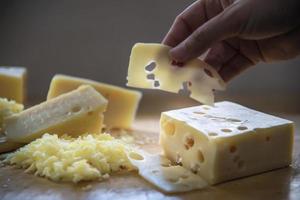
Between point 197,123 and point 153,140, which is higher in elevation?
point 197,123

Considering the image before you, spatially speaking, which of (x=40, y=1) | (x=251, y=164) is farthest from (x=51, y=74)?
(x=251, y=164)

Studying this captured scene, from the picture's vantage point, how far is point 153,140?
2064 mm

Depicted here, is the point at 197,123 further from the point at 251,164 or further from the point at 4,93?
the point at 4,93

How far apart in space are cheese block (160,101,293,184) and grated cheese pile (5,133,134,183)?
18 cm

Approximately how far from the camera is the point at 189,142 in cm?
174

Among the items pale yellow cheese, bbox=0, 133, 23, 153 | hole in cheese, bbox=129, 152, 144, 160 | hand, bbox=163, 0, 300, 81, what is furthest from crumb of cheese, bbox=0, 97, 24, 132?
hand, bbox=163, 0, 300, 81

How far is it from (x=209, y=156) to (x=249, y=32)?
38cm

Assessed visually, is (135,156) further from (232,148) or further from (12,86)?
(12,86)

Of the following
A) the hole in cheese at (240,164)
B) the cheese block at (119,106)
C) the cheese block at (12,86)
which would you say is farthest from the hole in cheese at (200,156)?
the cheese block at (12,86)

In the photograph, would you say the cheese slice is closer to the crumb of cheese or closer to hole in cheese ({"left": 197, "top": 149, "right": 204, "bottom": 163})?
hole in cheese ({"left": 197, "top": 149, "right": 204, "bottom": 163})

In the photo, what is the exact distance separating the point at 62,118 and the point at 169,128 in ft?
1.22

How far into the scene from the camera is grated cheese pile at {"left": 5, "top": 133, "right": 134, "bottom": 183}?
64.4 inches

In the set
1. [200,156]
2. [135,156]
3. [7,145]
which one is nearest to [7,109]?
[7,145]

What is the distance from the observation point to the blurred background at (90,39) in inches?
108
